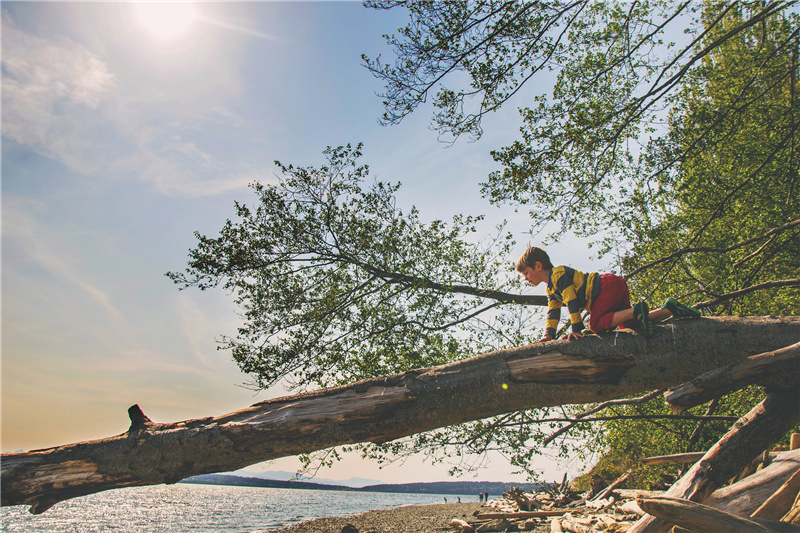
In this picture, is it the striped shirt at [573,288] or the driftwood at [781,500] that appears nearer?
the driftwood at [781,500]

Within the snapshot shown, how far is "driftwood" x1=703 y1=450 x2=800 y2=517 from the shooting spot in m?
3.96

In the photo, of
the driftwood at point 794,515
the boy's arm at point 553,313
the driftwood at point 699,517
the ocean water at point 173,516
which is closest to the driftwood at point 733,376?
the driftwood at point 699,517

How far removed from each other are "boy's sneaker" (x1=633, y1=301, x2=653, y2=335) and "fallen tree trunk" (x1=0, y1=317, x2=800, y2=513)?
0.28 ft

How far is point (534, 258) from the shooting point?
5387 mm

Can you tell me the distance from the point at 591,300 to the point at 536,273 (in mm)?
777

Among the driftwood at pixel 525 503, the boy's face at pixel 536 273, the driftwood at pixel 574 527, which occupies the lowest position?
the driftwood at pixel 525 503

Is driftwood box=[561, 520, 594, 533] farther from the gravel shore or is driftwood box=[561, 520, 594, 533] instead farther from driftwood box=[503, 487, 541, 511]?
the gravel shore

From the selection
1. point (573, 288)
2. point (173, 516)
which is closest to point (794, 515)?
point (573, 288)

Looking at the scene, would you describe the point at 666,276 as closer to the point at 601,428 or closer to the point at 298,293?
the point at 601,428

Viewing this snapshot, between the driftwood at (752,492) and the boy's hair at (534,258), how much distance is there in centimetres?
293

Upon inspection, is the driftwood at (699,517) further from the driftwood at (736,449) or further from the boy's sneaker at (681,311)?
the boy's sneaker at (681,311)

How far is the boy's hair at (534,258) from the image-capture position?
536 cm

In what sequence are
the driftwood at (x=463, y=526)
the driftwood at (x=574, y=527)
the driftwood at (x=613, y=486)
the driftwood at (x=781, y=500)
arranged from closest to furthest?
the driftwood at (x=781, y=500)
the driftwood at (x=574, y=527)
the driftwood at (x=613, y=486)
the driftwood at (x=463, y=526)

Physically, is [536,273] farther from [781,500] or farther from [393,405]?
[781,500]
